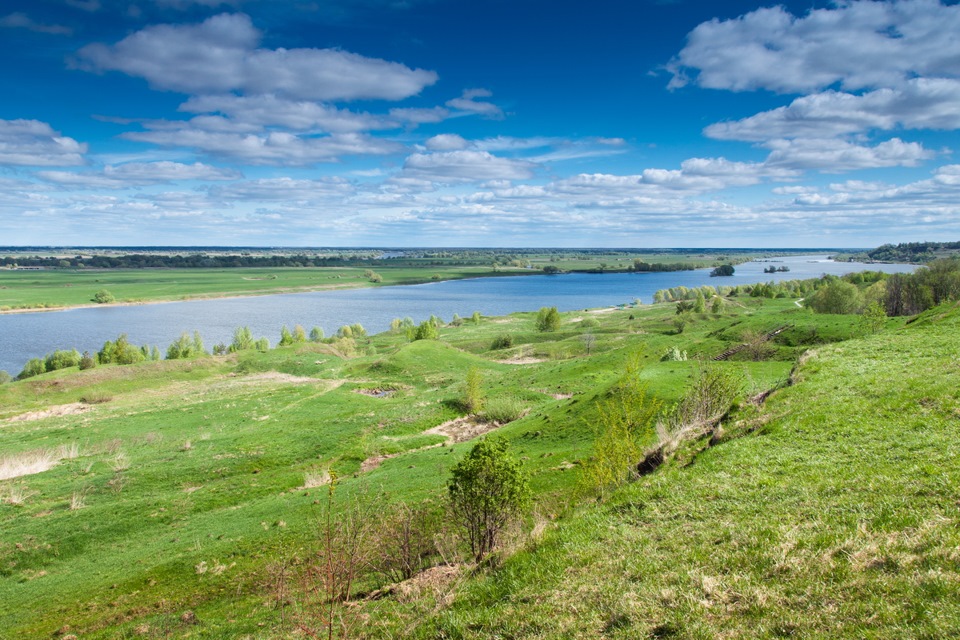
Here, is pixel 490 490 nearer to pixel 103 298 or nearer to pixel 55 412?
pixel 55 412

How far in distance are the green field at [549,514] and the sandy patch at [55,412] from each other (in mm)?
507

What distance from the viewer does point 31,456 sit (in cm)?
3291

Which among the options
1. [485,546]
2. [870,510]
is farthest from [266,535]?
[870,510]

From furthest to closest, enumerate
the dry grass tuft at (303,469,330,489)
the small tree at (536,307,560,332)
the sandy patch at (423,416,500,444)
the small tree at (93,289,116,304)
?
the small tree at (93,289,116,304) < the small tree at (536,307,560,332) < the sandy patch at (423,416,500,444) < the dry grass tuft at (303,469,330,489)

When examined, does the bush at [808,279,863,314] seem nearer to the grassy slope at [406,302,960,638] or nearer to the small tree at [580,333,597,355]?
the small tree at [580,333,597,355]

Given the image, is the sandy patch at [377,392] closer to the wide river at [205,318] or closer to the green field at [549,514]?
the green field at [549,514]

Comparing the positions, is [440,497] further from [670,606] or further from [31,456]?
[31,456]

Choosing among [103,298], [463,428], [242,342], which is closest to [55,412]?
[463,428]

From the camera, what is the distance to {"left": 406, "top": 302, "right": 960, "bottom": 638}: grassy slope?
716 cm

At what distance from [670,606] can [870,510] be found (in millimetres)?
5001

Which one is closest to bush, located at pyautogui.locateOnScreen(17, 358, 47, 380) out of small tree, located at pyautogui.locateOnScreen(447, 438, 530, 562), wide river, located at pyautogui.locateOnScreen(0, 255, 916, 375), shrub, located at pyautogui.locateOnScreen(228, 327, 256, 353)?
wide river, located at pyautogui.locateOnScreen(0, 255, 916, 375)

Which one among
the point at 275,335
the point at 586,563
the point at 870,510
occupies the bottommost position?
the point at 275,335

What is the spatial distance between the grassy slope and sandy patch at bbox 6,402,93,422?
53581 mm

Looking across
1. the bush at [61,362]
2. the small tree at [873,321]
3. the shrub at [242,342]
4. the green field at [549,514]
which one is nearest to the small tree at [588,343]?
the green field at [549,514]
